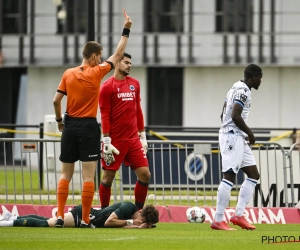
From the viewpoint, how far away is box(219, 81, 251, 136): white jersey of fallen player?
1239cm

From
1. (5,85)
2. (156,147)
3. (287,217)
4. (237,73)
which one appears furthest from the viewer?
(5,85)

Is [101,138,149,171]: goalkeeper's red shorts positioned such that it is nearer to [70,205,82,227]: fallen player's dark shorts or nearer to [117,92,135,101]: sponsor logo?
[117,92,135,101]: sponsor logo

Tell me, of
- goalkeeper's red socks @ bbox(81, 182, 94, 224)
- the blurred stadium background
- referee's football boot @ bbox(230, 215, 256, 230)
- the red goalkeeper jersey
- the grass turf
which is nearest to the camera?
the grass turf

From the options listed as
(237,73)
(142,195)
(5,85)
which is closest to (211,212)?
(142,195)

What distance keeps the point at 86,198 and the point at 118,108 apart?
154cm

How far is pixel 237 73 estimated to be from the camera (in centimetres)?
3759

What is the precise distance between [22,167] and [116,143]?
3.56 m

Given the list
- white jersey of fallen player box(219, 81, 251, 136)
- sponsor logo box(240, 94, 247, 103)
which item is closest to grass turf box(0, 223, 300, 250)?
white jersey of fallen player box(219, 81, 251, 136)

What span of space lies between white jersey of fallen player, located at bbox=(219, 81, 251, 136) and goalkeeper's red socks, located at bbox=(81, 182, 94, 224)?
68.9 inches

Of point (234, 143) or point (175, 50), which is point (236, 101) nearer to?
point (234, 143)

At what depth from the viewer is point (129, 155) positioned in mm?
13328

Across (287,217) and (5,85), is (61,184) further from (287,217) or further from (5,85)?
(5,85)

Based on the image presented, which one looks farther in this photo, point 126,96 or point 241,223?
point 126,96

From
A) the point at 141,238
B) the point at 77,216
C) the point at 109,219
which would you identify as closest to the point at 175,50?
the point at 77,216
